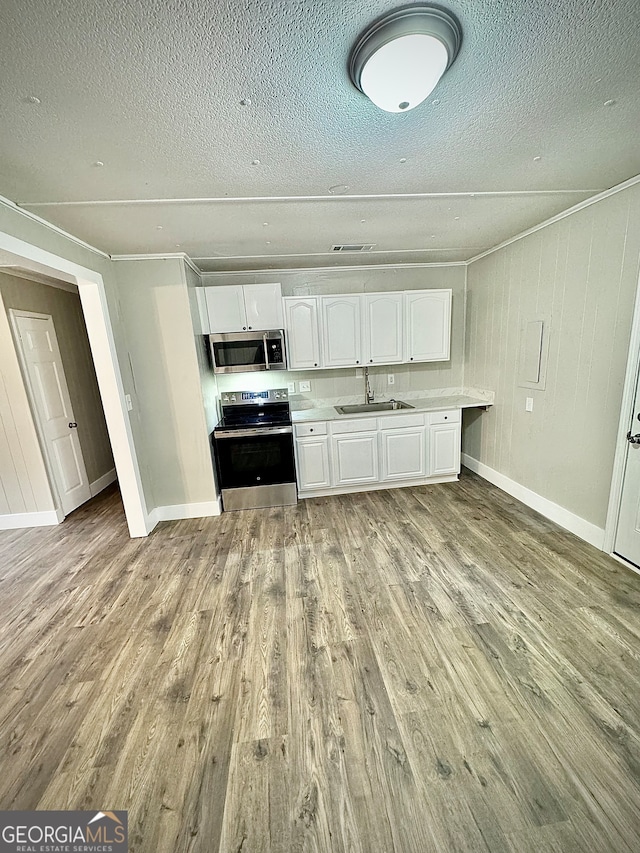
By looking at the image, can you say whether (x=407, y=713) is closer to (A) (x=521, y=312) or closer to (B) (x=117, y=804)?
(B) (x=117, y=804)

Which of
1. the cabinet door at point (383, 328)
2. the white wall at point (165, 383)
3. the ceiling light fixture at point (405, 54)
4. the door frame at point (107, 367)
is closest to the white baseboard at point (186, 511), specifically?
the white wall at point (165, 383)

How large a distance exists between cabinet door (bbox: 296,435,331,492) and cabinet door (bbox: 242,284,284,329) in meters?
1.23

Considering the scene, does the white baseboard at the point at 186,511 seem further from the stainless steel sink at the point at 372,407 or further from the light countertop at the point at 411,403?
the stainless steel sink at the point at 372,407

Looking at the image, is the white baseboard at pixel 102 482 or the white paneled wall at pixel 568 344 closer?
the white paneled wall at pixel 568 344

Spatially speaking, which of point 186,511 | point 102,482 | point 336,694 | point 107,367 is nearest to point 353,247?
point 107,367

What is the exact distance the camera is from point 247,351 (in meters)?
3.27

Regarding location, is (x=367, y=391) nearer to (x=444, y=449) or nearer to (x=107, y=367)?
(x=444, y=449)

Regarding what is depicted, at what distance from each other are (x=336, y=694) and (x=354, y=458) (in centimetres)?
217

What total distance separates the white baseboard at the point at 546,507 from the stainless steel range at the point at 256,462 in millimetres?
2188

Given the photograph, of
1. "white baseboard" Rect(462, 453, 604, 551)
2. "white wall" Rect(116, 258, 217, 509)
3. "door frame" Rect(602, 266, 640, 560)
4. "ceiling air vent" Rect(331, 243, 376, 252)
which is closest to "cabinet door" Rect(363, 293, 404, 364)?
"ceiling air vent" Rect(331, 243, 376, 252)

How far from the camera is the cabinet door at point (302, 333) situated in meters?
3.35

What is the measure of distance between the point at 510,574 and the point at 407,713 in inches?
49.0

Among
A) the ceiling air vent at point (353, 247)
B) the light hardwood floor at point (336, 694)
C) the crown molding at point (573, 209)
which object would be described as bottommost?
the light hardwood floor at point (336, 694)

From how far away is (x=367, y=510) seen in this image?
321 centimetres
